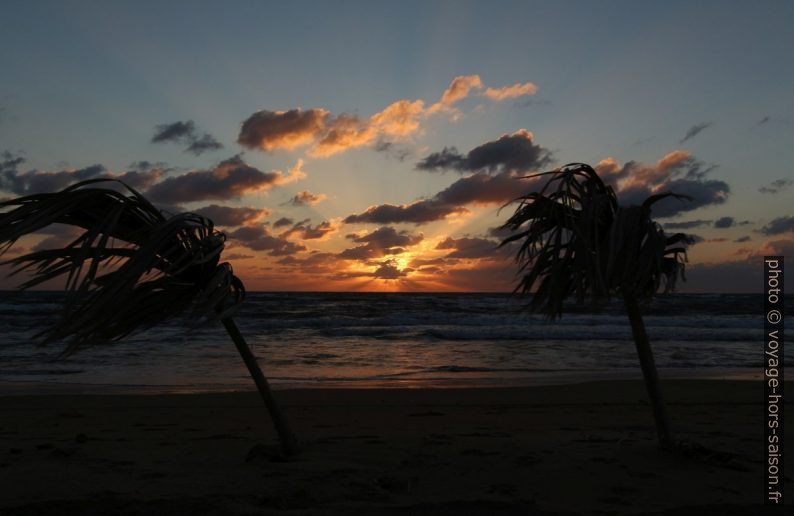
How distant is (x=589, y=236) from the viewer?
4.88 metres

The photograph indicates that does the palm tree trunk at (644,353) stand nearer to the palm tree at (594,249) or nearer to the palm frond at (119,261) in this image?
the palm tree at (594,249)

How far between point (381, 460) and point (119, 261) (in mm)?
3035

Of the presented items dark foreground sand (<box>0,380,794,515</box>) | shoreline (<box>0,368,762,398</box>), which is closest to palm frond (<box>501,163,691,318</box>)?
dark foreground sand (<box>0,380,794,515</box>)

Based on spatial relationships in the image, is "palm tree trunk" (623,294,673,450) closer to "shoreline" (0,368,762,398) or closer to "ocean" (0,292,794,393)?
"ocean" (0,292,794,393)

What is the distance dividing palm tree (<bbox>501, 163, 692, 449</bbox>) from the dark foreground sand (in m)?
1.00

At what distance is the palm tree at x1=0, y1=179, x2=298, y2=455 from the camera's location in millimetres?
3822

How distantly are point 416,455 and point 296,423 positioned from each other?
8.64ft

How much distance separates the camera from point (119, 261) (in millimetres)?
4371

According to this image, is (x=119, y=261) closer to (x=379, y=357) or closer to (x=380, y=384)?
(x=380, y=384)

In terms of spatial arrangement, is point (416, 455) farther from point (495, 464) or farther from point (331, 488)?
point (331, 488)

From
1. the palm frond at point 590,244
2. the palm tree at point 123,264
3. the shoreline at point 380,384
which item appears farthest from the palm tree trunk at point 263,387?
the shoreline at point 380,384

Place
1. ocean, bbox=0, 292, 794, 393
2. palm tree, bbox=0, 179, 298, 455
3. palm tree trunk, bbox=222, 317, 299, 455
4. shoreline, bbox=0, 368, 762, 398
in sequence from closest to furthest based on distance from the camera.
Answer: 1. palm tree, bbox=0, 179, 298, 455
2. palm tree trunk, bbox=222, 317, 299, 455
3. shoreline, bbox=0, 368, 762, 398
4. ocean, bbox=0, 292, 794, 393

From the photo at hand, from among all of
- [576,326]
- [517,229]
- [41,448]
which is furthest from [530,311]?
[576,326]

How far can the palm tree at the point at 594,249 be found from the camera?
190 inches
